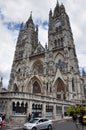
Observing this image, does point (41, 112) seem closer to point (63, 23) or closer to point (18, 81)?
point (18, 81)

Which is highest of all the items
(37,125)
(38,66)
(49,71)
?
(38,66)

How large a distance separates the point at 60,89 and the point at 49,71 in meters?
6.52

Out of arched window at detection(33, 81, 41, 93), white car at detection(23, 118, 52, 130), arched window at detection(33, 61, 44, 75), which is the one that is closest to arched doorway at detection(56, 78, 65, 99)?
arched window at detection(33, 81, 41, 93)

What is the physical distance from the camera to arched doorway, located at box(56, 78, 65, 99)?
39.9 meters

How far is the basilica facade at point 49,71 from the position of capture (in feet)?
82.6

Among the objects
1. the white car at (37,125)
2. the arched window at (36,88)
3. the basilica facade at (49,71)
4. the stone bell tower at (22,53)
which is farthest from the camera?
the stone bell tower at (22,53)

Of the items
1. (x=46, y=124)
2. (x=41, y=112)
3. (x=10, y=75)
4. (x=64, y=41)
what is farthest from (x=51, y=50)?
(x=46, y=124)

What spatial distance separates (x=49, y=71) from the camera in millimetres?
44062

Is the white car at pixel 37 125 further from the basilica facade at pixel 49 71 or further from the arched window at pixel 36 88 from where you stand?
the arched window at pixel 36 88

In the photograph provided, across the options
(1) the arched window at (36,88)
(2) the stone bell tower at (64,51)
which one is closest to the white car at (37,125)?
(2) the stone bell tower at (64,51)

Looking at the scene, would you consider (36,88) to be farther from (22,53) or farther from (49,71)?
(22,53)

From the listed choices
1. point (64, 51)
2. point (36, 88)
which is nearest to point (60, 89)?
point (36, 88)

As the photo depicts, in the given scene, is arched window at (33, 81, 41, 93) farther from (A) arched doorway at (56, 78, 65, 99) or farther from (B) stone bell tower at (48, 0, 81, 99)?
(B) stone bell tower at (48, 0, 81, 99)

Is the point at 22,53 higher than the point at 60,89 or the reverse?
higher
